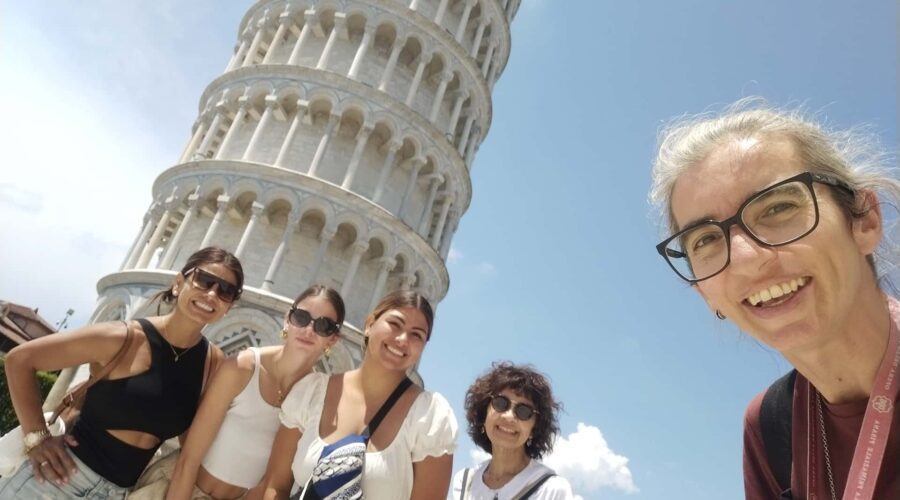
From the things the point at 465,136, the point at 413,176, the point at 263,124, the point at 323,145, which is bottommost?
the point at 323,145

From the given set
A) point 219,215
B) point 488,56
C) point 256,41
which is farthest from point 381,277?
point 488,56

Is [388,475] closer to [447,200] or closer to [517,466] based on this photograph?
[517,466]

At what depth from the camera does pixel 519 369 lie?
149 inches

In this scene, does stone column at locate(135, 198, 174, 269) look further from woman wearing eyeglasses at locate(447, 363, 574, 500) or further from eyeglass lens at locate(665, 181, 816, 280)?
eyeglass lens at locate(665, 181, 816, 280)

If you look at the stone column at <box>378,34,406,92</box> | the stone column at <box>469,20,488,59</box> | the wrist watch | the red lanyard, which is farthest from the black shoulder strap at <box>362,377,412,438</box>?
the stone column at <box>469,20,488,59</box>

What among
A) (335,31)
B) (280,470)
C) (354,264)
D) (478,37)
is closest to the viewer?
(280,470)

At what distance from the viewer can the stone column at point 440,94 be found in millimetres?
20891

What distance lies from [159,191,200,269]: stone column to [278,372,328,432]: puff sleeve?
16199mm

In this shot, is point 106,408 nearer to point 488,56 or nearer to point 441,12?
point 441,12

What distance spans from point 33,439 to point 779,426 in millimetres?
3548

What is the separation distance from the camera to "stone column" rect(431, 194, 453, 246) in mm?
21031

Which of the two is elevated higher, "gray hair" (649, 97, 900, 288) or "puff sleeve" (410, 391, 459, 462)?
"gray hair" (649, 97, 900, 288)

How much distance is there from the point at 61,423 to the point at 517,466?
267 cm

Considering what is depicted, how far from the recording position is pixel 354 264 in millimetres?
17578
